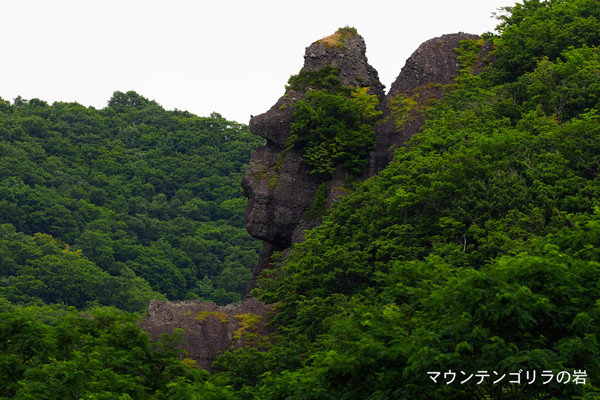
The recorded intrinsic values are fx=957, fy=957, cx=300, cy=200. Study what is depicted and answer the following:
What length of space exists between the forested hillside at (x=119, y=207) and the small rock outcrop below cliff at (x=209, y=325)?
39191 mm

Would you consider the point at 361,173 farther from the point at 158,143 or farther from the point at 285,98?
the point at 158,143

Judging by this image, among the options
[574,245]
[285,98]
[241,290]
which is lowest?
[241,290]

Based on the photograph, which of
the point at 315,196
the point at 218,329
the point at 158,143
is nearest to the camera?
the point at 218,329

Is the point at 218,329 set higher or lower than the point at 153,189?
lower

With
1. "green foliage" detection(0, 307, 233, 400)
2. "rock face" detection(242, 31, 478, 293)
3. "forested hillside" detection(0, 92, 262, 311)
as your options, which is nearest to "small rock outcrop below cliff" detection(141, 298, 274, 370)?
"rock face" detection(242, 31, 478, 293)

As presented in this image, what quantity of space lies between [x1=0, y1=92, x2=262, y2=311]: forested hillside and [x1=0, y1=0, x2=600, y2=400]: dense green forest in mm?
14761

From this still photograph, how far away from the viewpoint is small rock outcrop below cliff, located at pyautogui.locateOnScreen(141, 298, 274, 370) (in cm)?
3344

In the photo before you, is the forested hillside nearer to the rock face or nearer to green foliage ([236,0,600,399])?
the rock face

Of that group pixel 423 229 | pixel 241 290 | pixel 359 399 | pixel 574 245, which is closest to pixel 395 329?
pixel 359 399

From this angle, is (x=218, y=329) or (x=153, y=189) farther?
(x=153, y=189)

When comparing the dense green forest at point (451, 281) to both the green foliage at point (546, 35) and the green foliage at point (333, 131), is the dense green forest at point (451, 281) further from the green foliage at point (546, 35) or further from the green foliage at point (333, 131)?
the green foliage at point (333, 131)

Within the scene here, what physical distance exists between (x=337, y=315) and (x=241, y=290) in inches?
2238

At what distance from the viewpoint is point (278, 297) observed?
34.7 m

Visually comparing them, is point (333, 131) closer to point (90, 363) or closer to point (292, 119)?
point (292, 119)
